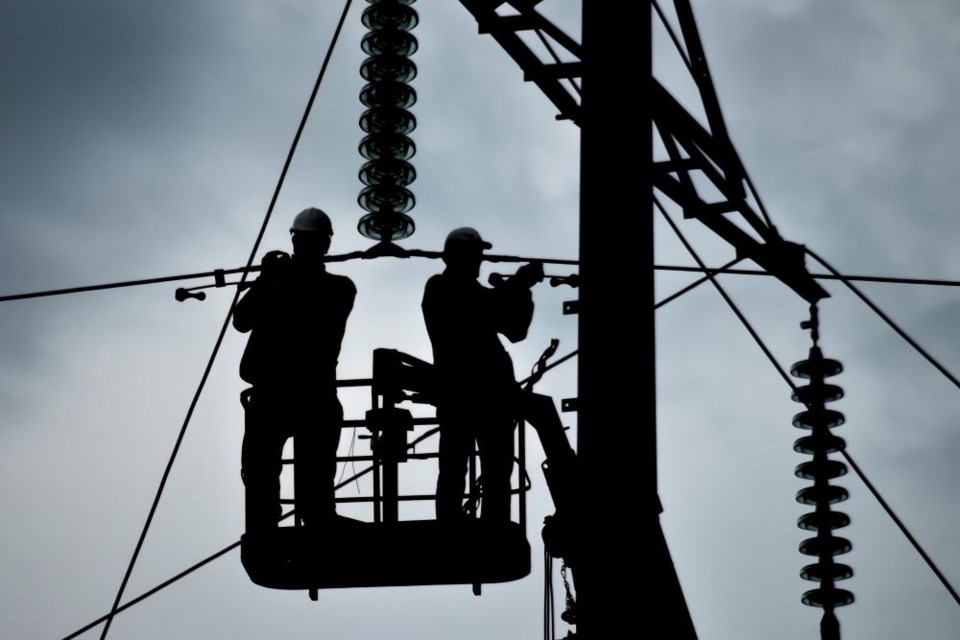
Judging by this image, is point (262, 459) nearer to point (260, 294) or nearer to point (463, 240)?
point (260, 294)

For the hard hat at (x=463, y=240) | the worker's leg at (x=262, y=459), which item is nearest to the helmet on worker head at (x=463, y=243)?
the hard hat at (x=463, y=240)

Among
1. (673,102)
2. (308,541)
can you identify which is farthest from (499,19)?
(308,541)

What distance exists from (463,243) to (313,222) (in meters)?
1.08

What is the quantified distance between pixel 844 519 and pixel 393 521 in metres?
3.58

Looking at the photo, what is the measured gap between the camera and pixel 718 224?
10945 millimetres

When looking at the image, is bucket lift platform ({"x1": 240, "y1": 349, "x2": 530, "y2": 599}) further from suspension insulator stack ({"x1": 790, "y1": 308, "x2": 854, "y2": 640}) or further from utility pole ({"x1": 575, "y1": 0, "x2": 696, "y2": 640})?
suspension insulator stack ({"x1": 790, "y1": 308, "x2": 854, "y2": 640})

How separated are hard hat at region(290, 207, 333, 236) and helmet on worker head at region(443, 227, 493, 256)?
2.80ft

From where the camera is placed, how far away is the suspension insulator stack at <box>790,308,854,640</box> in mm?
10891

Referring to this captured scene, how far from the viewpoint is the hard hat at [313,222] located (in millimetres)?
10328

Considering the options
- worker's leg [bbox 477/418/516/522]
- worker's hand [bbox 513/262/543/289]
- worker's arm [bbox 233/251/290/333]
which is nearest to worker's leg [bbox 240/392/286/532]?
worker's arm [bbox 233/251/290/333]

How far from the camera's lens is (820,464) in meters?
11.2

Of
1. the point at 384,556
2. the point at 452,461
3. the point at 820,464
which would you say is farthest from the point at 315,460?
the point at 820,464

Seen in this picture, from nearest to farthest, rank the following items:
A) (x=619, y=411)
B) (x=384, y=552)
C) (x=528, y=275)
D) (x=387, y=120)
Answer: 1. (x=619, y=411)
2. (x=384, y=552)
3. (x=528, y=275)
4. (x=387, y=120)

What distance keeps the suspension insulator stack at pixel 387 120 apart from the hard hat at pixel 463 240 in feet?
7.70
